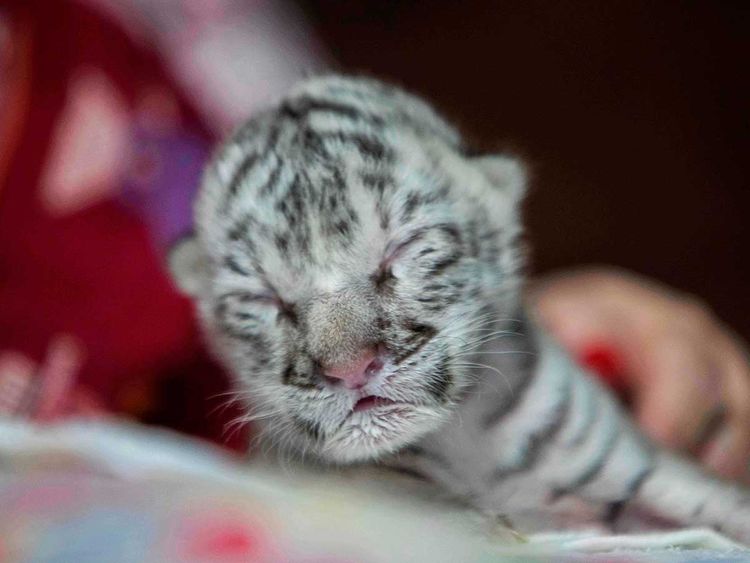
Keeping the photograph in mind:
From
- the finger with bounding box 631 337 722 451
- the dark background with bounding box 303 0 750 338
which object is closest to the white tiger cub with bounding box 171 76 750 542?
the finger with bounding box 631 337 722 451

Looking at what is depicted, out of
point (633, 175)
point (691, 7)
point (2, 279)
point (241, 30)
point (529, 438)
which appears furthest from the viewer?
point (691, 7)

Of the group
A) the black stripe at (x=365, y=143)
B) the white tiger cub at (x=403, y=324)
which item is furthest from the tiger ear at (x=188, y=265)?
the black stripe at (x=365, y=143)

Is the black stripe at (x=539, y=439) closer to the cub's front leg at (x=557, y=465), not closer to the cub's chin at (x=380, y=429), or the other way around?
the cub's front leg at (x=557, y=465)

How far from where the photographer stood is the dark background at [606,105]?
2.02 metres

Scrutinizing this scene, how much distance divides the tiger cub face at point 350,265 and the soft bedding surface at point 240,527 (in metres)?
0.09

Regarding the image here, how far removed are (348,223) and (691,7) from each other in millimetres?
1898

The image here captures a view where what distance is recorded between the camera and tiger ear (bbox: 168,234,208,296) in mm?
965

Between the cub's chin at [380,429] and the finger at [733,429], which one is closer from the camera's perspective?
the cub's chin at [380,429]

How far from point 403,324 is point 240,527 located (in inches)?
9.9

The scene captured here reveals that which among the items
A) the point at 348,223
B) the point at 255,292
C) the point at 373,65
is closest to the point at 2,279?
the point at 255,292

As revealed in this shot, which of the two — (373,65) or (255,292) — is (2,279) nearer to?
(255,292)

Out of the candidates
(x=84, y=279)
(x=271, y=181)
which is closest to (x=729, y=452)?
(x=271, y=181)

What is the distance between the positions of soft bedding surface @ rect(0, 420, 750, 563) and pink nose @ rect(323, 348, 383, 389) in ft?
0.31

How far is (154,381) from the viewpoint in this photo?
142 centimetres
